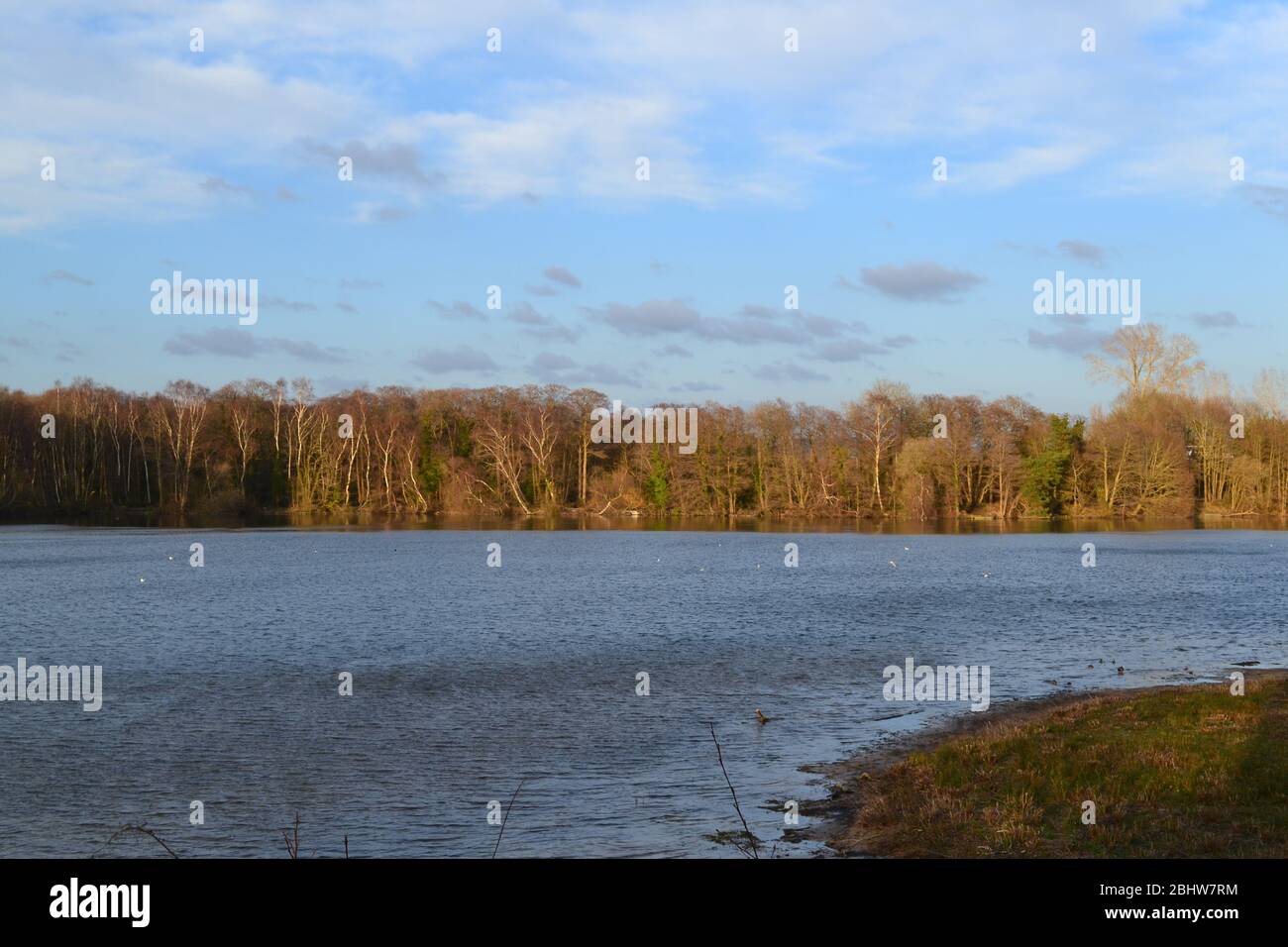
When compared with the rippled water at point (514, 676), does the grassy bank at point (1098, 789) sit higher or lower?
higher

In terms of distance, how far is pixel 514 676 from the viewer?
25.7 metres

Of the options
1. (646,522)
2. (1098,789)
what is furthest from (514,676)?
(646,522)

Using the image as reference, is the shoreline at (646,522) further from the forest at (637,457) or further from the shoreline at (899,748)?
the shoreline at (899,748)

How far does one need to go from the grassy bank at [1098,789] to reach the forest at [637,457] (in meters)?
84.0

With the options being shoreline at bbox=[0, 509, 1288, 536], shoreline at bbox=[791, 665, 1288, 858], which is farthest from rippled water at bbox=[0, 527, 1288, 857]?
shoreline at bbox=[0, 509, 1288, 536]

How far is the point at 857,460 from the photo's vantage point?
354ft

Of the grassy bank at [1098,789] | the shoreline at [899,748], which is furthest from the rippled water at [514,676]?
the grassy bank at [1098,789]

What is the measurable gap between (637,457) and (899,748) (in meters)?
99.5

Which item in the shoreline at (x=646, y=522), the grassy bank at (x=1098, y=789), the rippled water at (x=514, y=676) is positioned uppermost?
the shoreline at (x=646, y=522)

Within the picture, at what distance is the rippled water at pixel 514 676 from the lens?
14.9 metres

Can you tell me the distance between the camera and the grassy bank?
35.9 feet

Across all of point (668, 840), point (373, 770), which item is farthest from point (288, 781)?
point (668, 840)

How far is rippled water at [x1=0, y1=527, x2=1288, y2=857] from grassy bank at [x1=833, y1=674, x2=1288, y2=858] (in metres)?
1.68

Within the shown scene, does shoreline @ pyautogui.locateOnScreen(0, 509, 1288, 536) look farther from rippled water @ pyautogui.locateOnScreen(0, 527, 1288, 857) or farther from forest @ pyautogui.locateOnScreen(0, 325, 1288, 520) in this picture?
rippled water @ pyautogui.locateOnScreen(0, 527, 1288, 857)
